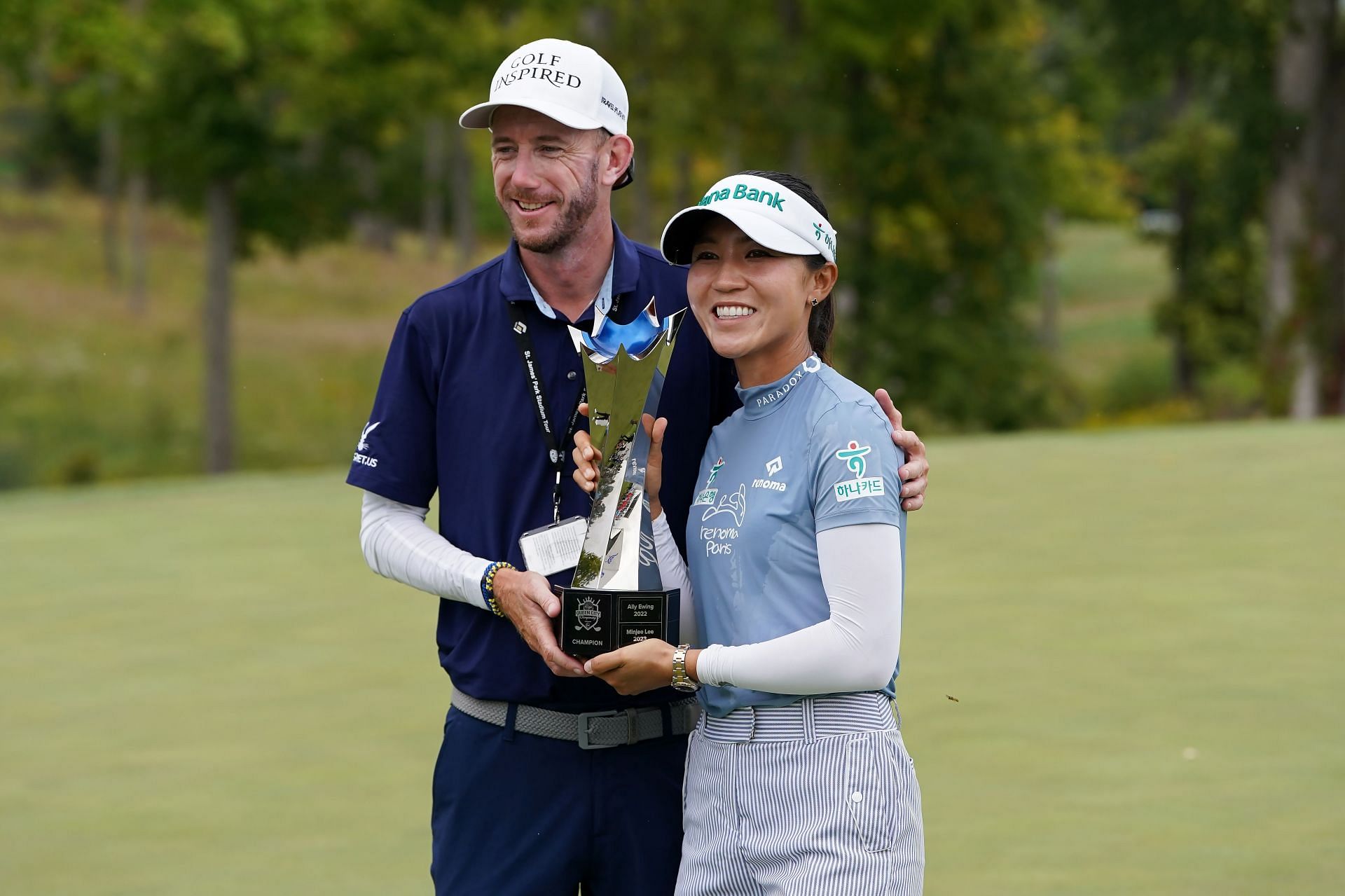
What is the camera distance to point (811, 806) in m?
2.97

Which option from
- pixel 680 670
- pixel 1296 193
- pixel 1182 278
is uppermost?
pixel 1296 193

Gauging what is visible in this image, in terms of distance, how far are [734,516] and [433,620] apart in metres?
7.27

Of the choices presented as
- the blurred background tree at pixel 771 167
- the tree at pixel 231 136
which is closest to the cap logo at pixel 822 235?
the blurred background tree at pixel 771 167

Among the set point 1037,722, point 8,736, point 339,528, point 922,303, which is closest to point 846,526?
point 1037,722

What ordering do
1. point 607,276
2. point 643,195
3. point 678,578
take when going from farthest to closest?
point 643,195
point 607,276
point 678,578

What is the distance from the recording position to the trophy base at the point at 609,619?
2979 mm

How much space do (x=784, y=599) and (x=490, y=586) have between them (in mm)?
572

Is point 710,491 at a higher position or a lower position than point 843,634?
higher

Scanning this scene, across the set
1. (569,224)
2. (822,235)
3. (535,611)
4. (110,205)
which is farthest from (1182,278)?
(535,611)

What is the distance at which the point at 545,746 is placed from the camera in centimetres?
344

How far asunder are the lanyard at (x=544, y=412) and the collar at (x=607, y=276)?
0.03 meters

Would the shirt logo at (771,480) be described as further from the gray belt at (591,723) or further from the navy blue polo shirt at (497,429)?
the gray belt at (591,723)

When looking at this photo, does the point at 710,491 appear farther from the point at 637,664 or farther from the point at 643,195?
the point at 643,195

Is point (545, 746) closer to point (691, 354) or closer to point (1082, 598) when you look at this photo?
point (691, 354)
